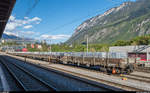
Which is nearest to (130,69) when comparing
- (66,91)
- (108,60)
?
(108,60)

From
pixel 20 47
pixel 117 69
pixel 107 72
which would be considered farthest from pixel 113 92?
pixel 20 47

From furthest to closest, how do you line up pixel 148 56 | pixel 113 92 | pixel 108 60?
1. pixel 148 56
2. pixel 108 60
3. pixel 113 92

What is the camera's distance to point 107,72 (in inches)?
742

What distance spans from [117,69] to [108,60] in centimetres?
162

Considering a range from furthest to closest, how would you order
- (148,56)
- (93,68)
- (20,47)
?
1. (20,47)
2. (148,56)
3. (93,68)

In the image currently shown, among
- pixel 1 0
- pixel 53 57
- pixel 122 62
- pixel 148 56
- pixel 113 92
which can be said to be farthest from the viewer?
pixel 53 57

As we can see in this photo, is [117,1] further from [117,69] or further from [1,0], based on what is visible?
[1,0]

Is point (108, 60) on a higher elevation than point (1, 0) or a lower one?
lower

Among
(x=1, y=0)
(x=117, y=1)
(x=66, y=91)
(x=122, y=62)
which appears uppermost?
(x=117, y=1)

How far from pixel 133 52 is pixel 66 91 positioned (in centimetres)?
3170

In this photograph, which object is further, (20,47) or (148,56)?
(20,47)

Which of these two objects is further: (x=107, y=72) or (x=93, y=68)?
(x=93, y=68)

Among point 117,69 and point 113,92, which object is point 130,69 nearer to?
point 117,69

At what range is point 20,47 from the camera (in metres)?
97.9
